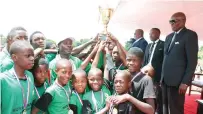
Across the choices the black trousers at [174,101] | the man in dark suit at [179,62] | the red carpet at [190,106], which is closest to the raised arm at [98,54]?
the man in dark suit at [179,62]

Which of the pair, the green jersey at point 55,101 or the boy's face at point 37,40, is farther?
the boy's face at point 37,40

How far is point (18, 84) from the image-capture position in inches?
58.7

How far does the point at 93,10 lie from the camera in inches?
127

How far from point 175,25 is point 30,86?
1608 mm

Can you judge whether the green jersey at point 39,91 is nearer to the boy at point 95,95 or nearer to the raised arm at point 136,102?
the boy at point 95,95

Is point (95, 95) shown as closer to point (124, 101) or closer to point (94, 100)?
point (94, 100)

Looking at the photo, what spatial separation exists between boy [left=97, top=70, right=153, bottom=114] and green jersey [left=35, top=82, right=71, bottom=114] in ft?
0.93

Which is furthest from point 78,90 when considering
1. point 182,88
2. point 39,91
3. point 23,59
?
point 182,88

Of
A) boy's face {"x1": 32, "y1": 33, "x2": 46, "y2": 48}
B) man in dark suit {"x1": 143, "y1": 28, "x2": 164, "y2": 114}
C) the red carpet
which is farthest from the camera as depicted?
the red carpet

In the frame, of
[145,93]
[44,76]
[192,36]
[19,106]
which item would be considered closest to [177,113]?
[192,36]

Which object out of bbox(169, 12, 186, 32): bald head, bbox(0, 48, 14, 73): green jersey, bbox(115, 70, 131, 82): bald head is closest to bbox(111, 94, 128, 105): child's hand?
bbox(115, 70, 131, 82): bald head

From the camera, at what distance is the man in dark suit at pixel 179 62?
2387 mm

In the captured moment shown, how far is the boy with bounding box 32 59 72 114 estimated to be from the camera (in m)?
1.62

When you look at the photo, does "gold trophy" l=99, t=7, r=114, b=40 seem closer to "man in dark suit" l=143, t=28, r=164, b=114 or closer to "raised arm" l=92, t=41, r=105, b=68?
"raised arm" l=92, t=41, r=105, b=68
